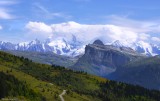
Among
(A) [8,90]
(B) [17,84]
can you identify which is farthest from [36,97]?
(A) [8,90]

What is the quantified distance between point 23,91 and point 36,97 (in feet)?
42.8

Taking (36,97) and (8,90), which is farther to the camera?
(36,97)

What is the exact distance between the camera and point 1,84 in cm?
17562

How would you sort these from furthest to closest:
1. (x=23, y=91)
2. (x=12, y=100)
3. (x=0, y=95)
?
(x=23, y=91)
(x=0, y=95)
(x=12, y=100)

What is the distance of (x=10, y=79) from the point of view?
200 metres

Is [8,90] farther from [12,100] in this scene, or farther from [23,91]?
[12,100]

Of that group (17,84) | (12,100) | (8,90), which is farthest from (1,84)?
(12,100)

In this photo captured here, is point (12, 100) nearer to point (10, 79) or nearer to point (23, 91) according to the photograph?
point (23, 91)

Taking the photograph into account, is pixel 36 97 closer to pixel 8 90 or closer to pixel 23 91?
pixel 23 91

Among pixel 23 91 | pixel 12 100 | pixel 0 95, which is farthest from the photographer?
pixel 23 91

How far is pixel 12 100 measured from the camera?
461 feet

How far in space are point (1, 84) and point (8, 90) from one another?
405 cm

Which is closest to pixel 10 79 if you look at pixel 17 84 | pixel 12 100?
pixel 17 84

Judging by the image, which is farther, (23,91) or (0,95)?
(23,91)
